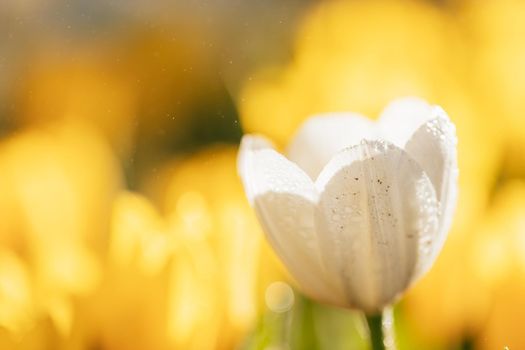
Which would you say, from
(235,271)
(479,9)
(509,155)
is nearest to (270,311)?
(235,271)

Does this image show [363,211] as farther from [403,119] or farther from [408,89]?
[408,89]

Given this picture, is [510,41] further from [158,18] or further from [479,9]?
[158,18]

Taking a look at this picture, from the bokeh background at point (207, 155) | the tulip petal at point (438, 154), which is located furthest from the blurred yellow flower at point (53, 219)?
the tulip petal at point (438, 154)

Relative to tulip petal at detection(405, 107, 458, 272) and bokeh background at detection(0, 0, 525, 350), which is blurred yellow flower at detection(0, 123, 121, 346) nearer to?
bokeh background at detection(0, 0, 525, 350)

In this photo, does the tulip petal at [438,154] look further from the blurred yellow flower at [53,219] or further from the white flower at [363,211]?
the blurred yellow flower at [53,219]

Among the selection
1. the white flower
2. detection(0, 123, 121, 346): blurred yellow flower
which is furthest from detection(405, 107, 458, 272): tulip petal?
detection(0, 123, 121, 346): blurred yellow flower

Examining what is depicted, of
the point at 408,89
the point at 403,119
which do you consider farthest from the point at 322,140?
the point at 408,89
